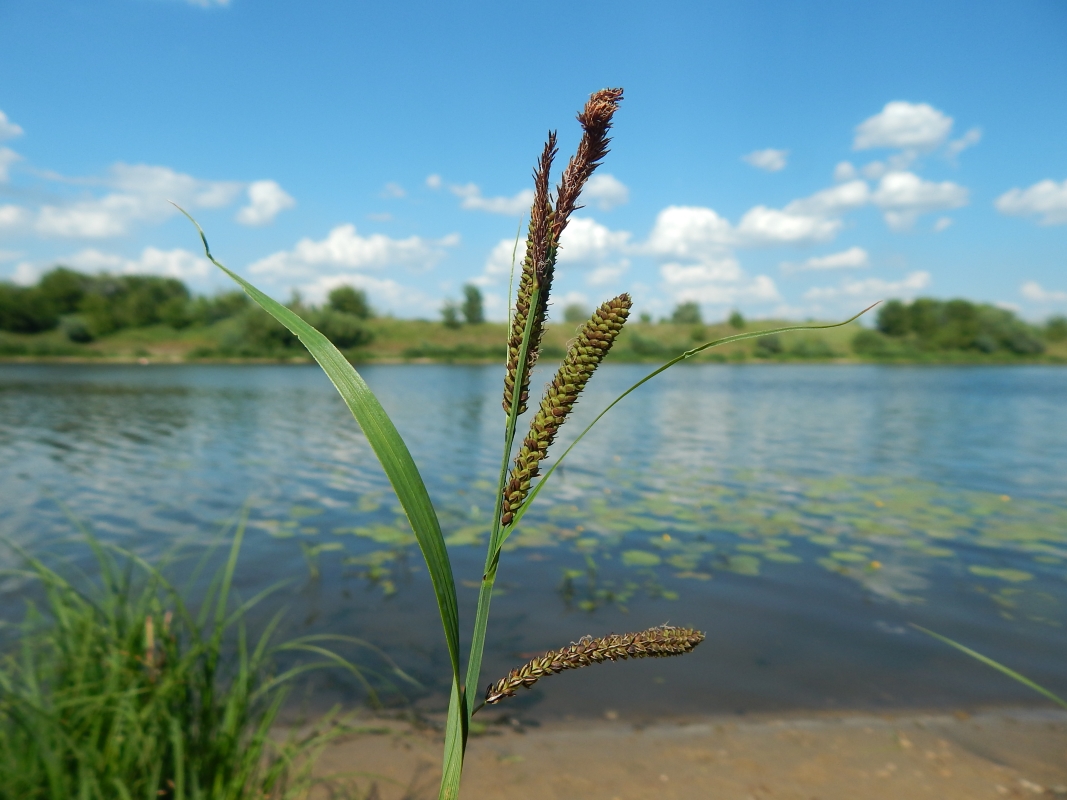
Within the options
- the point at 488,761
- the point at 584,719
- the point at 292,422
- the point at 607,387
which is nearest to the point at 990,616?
the point at 584,719

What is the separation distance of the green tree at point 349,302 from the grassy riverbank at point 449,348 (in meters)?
1.37

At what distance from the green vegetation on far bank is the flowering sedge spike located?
46392 millimetres

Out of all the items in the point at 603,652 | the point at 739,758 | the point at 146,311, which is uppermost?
the point at 146,311

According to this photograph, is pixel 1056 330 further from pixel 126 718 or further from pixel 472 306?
pixel 126 718

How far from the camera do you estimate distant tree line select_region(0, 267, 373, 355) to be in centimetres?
5356

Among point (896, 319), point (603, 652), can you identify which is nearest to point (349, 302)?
point (896, 319)

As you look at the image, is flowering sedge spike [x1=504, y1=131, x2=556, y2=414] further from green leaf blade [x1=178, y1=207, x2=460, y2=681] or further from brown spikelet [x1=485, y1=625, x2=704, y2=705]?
brown spikelet [x1=485, y1=625, x2=704, y2=705]

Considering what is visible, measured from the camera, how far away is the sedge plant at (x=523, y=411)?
57 cm

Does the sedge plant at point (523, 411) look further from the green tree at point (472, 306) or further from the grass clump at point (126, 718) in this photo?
the green tree at point (472, 306)

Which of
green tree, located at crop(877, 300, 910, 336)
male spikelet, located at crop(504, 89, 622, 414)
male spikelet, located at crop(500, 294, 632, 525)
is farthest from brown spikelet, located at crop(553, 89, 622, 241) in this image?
green tree, located at crop(877, 300, 910, 336)

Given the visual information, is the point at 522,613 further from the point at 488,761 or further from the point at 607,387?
the point at 607,387

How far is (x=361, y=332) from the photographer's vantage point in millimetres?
56906

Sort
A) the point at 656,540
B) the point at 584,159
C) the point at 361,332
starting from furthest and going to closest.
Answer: the point at 361,332 < the point at 656,540 < the point at 584,159

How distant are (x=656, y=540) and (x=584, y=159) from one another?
820cm
